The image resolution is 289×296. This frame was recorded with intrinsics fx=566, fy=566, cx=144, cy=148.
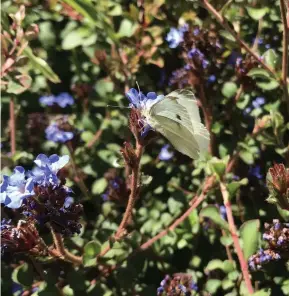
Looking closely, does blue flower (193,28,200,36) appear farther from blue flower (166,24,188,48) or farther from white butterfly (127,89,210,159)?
white butterfly (127,89,210,159)

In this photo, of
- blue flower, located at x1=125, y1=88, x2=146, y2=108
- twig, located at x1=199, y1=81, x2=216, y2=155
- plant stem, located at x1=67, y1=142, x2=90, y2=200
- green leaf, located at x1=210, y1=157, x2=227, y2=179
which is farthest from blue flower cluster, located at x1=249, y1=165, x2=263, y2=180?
blue flower, located at x1=125, y1=88, x2=146, y2=108

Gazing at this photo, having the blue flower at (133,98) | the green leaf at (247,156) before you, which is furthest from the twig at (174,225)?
the blue flower at (133,98)

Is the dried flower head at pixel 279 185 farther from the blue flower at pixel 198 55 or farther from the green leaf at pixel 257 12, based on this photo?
the green leaf at pixel 257 12

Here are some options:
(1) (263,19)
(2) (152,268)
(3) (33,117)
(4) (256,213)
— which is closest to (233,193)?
(4) (256,213)

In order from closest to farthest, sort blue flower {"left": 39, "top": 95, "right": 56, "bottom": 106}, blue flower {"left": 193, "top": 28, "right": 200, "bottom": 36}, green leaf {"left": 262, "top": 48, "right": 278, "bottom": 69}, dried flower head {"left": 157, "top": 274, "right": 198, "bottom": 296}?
dried flower head {"left": 157, "top": 274, "right": 198, "bottom": 296} < green leaf {"left": 262, "top": 48, "right": 278, "bottom": 69} < blue flower {"left": 193, "top": 28, "right": 200, "bottom": 36} < blue flower {"left": 39, "top": 95, "right": 56, "bottom": 106}

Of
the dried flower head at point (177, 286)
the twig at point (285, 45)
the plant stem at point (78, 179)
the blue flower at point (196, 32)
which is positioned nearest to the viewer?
the dried flower head at point (177, 286)

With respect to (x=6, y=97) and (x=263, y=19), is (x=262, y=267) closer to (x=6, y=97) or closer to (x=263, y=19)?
(x=263, y=19)

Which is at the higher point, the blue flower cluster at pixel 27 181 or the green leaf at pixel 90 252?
the blue flower cluster at pixel 27 181
